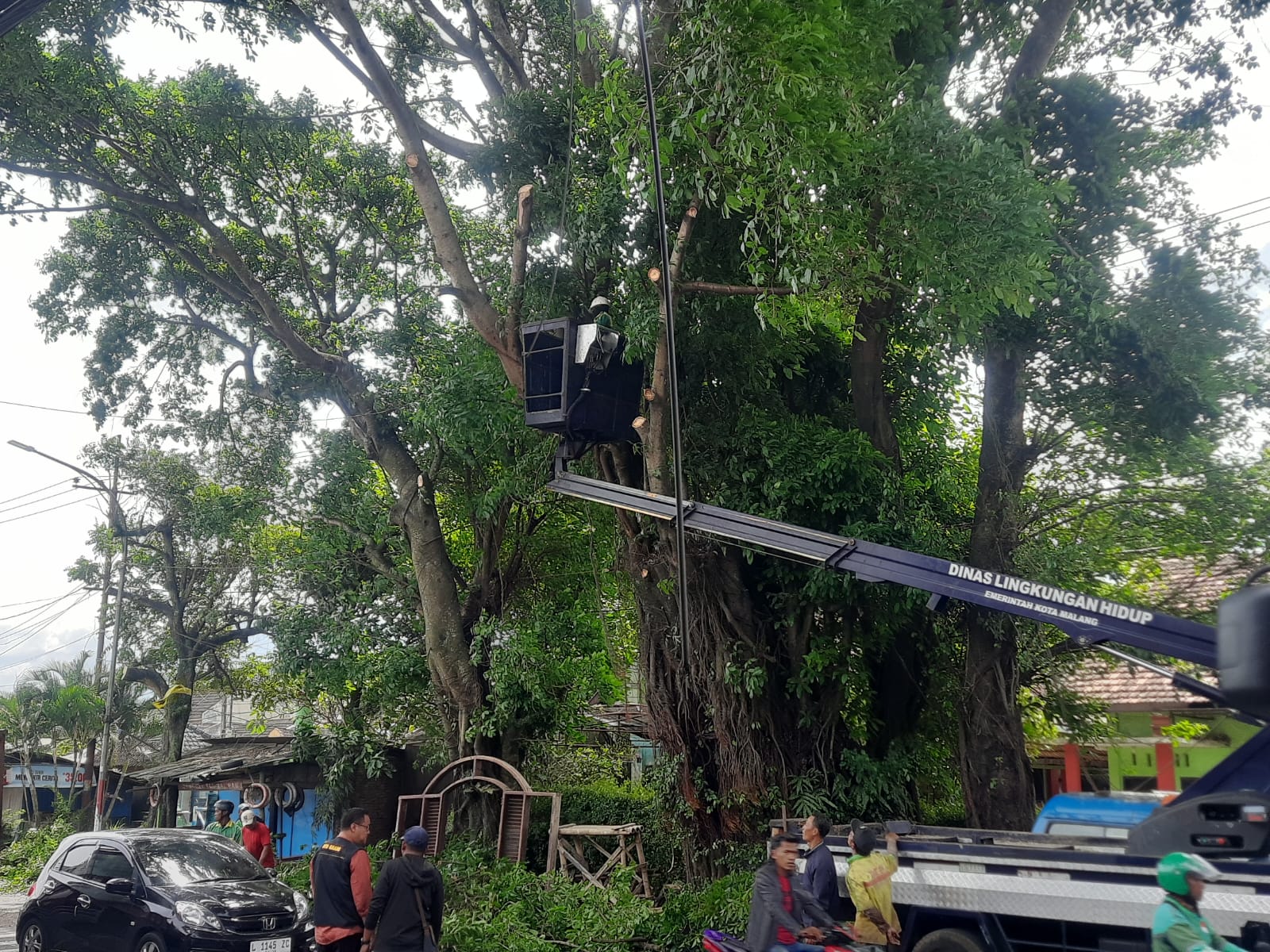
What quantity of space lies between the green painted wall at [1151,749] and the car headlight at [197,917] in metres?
12.7

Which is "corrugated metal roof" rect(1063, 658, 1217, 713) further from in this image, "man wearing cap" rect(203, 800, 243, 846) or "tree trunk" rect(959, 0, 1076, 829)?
"man wearing cap" rect(203, 800, 243, 846)

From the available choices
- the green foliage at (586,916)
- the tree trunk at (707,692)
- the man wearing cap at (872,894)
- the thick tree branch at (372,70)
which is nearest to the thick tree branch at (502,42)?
the thick tree branch at (372,70)

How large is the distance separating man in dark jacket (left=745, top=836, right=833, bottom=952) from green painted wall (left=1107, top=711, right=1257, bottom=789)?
10.5m

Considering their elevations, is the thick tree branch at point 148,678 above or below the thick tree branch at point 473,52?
below

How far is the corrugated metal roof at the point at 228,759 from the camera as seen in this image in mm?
21516

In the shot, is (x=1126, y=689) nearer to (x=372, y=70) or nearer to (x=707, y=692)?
(x=707, y=692)

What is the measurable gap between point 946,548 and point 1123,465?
2.65 m

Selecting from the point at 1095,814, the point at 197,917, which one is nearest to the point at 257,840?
the point at 197,917

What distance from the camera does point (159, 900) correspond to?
10.1 m

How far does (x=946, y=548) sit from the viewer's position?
12594 mm

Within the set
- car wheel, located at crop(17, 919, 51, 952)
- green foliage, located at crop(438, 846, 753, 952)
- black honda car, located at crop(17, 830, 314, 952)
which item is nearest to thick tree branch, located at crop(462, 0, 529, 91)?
black honda car, located at crop(17, 830, 314, 952)

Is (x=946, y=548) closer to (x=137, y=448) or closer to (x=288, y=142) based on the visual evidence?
(x=288, y=142)

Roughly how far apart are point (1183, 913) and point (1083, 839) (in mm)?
4494

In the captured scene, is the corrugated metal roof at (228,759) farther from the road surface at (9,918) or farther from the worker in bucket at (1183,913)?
the worker in bucket at (1183,913)
